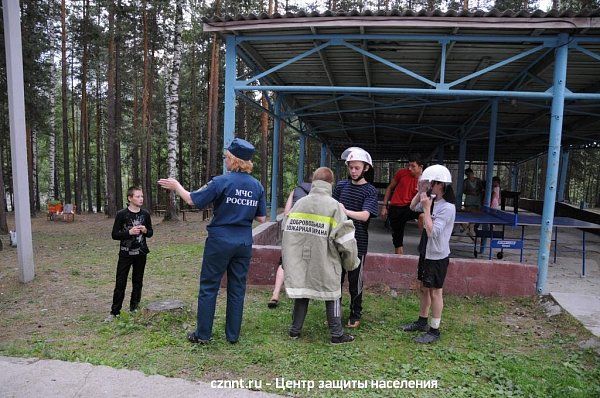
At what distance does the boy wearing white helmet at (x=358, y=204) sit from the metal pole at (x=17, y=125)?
514 centimetres

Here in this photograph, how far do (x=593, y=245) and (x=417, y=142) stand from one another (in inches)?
340

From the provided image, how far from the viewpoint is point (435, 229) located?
3.85 meters

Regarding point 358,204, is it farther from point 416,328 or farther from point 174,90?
point 174,90

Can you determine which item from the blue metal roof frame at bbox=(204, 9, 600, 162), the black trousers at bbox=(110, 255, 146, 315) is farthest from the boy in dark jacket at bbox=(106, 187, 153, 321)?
the blue metal roof frame at bbox=(204, 9, 600, 162)

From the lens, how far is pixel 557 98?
550 centimetres

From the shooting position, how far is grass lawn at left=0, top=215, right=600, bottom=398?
3236 mm

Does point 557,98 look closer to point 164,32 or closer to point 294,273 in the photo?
point 294,273

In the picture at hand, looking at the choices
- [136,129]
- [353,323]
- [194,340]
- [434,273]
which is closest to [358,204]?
[434,273]

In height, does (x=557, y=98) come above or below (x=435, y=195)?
above

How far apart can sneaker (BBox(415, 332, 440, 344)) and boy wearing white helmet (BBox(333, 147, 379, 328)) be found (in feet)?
2.17

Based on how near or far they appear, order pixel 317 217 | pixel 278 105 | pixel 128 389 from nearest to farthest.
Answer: pixel 128 389 → pixel 317 217 → pixel 278 105

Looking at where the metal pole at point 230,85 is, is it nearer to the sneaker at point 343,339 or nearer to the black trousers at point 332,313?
the black trousers at point 332,313

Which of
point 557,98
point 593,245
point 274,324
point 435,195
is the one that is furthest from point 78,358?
point 593,245

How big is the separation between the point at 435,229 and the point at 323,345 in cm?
149
